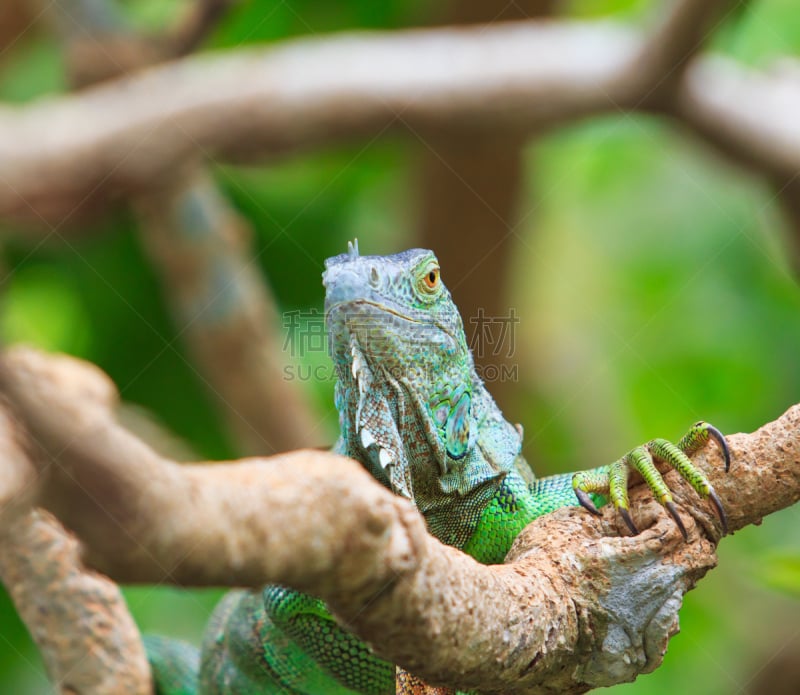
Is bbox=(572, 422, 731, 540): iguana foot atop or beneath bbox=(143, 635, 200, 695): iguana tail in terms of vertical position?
atop

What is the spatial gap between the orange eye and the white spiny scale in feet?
1.78

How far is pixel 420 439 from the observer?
3184 millimetres

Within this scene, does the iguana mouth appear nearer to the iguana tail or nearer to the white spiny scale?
the white spiny scale

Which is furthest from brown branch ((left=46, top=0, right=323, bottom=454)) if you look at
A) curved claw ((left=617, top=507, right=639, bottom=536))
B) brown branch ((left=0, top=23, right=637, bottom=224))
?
curved claw ((left=617, top=507, right=639, bottom=536))

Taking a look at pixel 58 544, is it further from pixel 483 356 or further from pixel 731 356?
pixel 731 356

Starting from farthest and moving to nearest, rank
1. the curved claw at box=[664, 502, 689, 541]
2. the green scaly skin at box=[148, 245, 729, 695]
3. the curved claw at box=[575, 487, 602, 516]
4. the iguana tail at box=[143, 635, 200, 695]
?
the iguana tail at box=[143, 635, 200, 695] < the green scaly skin at box=[148, 245, 729, 695] < the curved claw at box=[575, 487, 602, 516] < the curved claw at box=[664, 502, 689, 541]

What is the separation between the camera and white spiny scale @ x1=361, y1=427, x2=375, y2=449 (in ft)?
9.87

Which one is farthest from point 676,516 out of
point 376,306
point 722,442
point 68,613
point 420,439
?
point 68,613

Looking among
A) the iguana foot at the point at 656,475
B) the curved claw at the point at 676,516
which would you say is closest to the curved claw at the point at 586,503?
the iguana foot at the point at 656,475

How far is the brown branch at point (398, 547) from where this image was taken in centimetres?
159

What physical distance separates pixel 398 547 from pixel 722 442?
1181 mm

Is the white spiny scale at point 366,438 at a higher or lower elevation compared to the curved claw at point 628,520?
lower

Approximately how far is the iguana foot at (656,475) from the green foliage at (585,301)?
3952 millimetres

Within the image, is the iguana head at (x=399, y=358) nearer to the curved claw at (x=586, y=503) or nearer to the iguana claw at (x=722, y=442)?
the curved claw at (x=586, y=503)
